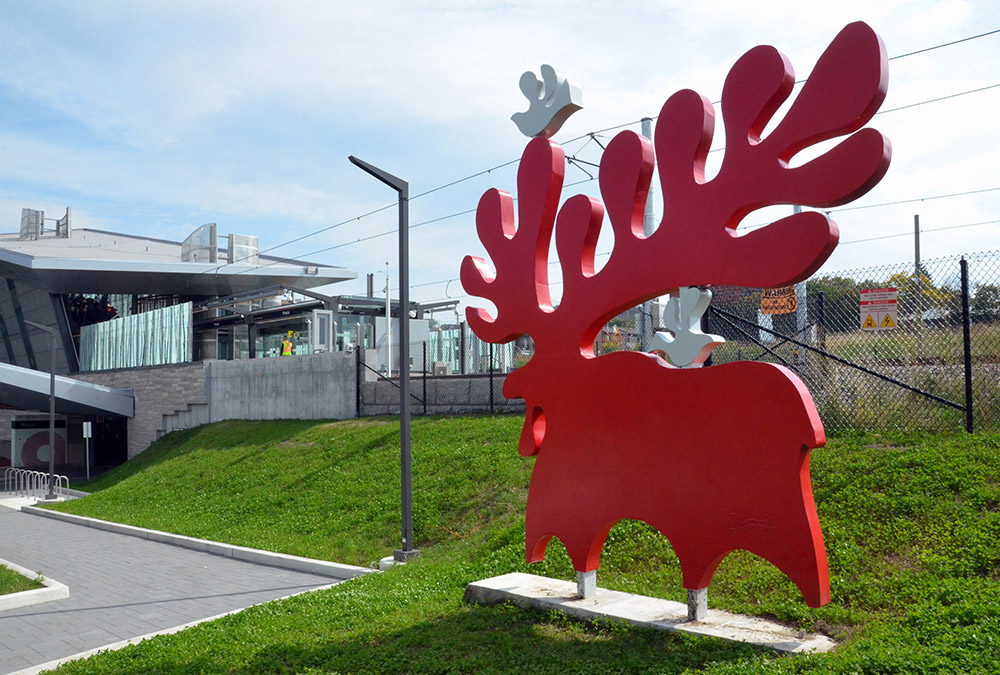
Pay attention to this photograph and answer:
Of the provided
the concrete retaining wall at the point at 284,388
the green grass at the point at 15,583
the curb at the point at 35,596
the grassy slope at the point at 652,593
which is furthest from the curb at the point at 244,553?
the concrete retaining wall at the point at 284,388

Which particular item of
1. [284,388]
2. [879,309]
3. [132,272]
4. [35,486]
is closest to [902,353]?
[879,309]

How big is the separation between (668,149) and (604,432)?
251 cm

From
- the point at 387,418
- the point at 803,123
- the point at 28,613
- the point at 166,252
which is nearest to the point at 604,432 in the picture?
the point at 803,123

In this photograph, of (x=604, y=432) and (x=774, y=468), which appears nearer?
(x=774, y=468)

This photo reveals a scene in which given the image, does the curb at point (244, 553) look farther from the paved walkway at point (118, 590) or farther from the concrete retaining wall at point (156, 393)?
the concrete retaining wall at point (156, 393)

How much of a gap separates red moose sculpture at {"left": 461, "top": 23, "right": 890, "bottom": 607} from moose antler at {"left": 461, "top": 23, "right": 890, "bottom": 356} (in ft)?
0.04

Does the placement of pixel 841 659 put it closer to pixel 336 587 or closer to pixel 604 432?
pixel 604 432

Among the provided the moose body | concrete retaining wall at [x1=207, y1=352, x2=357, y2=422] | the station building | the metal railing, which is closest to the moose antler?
the moose body

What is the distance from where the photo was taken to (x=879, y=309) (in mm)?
10766

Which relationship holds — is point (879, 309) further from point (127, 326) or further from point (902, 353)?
point (127, 326)

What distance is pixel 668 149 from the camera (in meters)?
6.77

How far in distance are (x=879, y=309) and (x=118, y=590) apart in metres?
11.6

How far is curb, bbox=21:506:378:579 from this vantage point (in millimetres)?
12539
